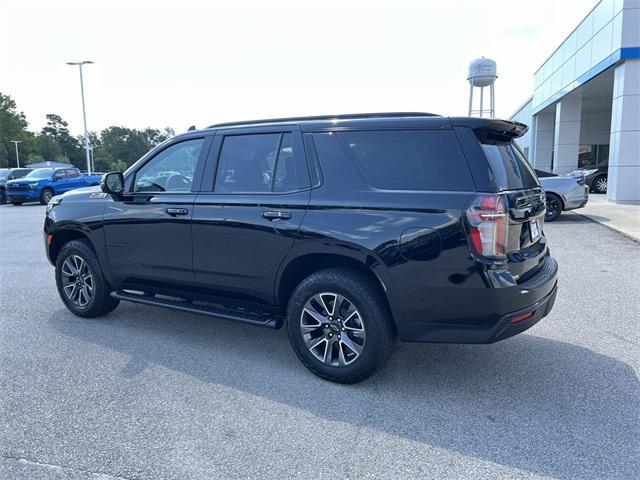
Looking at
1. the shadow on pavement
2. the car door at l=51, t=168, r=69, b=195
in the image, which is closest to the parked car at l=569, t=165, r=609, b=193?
the shadow on pavement

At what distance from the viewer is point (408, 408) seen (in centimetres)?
338

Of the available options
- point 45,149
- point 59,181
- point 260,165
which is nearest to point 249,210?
point 260,165

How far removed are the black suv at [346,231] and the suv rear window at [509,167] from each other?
0.06 ft

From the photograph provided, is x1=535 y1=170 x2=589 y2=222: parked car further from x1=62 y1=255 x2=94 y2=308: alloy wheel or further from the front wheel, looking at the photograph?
x1=62 y1=255 x2=94 y2=308: alloy wheel

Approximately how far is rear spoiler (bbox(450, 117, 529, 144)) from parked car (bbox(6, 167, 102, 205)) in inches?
844

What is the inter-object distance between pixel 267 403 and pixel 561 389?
2.12m

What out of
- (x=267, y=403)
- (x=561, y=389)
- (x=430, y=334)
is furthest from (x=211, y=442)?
(x=561, y=389)

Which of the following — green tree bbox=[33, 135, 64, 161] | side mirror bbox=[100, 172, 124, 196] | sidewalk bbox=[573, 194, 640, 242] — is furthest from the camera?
green tree bbox=[33, 135, 64, 161]

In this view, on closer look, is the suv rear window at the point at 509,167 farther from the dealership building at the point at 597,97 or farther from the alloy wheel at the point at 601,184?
the alloy wheel at the point at 601,184

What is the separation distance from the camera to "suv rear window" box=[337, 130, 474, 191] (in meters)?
3.34

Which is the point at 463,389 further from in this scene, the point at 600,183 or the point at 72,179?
the point at 72,179

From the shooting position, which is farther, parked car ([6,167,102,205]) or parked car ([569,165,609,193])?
parked car ([6,167,102,205])

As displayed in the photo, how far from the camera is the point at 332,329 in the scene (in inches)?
146

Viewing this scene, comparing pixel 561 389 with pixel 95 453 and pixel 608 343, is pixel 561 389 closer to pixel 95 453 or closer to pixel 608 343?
pixel 608 343
